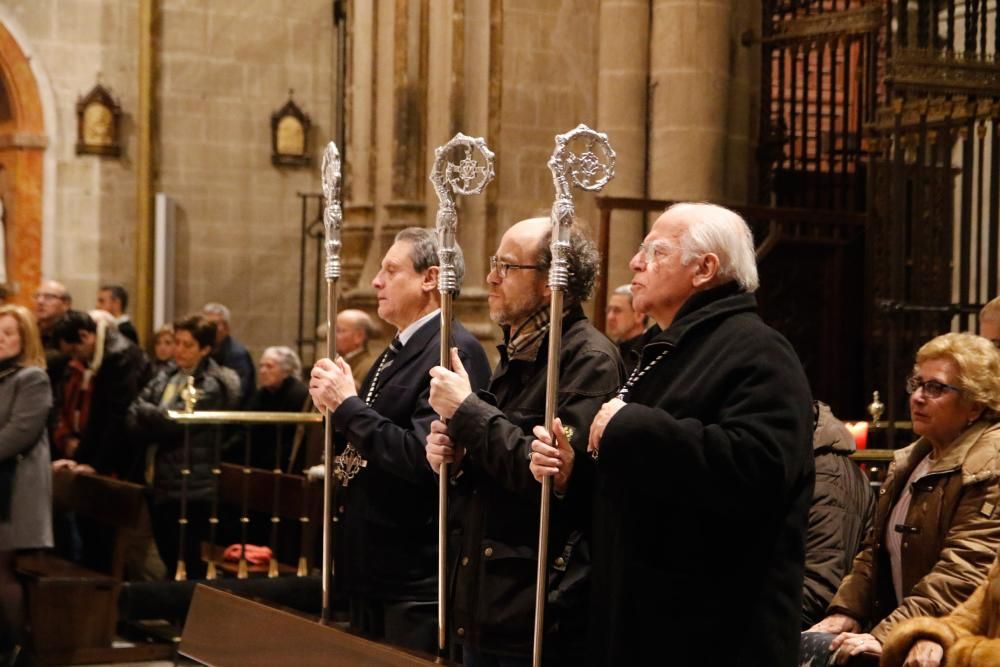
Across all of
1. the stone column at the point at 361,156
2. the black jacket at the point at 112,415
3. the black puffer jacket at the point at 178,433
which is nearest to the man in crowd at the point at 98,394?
the black jacket at the point at 112,415

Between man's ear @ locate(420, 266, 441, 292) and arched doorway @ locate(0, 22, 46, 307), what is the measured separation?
28.0 ft

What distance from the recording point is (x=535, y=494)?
11.4ft

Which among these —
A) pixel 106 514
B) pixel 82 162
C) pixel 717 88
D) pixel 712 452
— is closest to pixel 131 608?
pixel 106 514

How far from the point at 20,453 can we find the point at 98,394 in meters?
1.67

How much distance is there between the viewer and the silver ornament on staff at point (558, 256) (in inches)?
129

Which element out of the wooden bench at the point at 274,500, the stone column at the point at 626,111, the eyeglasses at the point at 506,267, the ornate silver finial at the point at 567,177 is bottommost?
the wooden bench at the point at 274,500

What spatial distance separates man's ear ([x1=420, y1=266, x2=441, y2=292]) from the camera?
434cm

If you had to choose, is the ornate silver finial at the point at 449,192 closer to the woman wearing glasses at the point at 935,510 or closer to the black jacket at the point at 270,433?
the woman wearing glasses at the point at 935,510

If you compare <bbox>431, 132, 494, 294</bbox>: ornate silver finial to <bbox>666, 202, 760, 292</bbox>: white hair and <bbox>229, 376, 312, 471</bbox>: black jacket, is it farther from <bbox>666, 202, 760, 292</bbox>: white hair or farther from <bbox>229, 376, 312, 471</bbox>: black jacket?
<bbox>229, 376, 312, 471</bbox>: black jacket

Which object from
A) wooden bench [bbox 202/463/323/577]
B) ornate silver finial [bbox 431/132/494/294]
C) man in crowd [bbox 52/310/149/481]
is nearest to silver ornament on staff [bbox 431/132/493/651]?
ornate silver finial [bbox 431/132/494/294]

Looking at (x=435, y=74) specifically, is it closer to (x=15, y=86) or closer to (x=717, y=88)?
(x=717, y=88)

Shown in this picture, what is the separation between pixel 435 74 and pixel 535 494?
548 cm

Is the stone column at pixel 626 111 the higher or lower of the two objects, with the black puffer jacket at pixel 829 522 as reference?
higher

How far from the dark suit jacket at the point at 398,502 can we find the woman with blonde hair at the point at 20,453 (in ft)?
8.79
